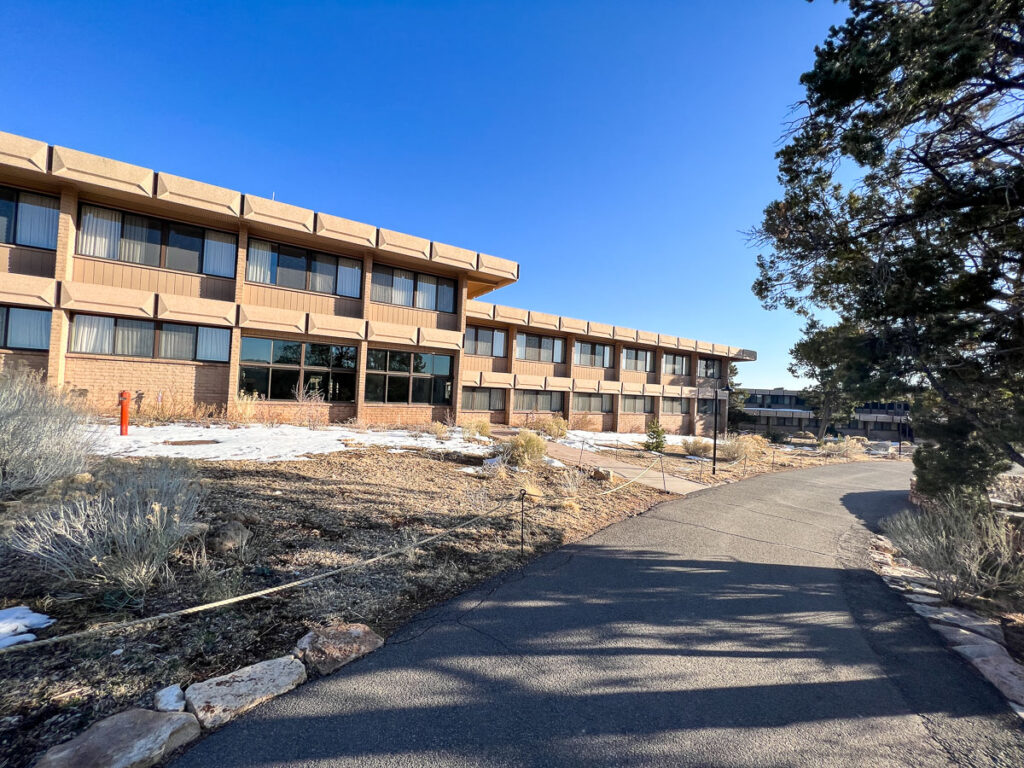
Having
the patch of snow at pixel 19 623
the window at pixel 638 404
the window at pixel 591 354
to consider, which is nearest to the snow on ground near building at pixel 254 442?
the patch of snow at pixel 19 623

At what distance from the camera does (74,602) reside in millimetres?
3688

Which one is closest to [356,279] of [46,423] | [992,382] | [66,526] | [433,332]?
[433,332]

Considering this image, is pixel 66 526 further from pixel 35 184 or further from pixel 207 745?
pixel 35 184

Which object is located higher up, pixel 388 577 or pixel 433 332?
pixel 433 332

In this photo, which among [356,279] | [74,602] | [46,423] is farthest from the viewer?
[356,279]

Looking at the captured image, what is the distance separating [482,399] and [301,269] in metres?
11.4

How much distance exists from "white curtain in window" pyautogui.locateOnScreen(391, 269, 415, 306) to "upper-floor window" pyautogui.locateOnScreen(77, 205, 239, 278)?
5857mm

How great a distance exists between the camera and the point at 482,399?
25375mm

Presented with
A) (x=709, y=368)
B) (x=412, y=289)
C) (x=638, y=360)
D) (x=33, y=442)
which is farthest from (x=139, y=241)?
(x=709, y=368)

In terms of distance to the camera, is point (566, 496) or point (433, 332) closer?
point (566, 496)

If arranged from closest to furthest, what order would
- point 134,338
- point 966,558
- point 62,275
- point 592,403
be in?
1. point 966,558
2. point 62,275
3. point 134,338
4. point 592,403

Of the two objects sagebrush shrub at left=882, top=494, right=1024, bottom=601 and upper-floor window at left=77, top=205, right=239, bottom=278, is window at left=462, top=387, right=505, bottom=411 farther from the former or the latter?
sagebrush shrub at left=882, top=494, right=1024, bottom=601

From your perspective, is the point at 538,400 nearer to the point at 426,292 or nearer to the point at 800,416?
the point at 426,292

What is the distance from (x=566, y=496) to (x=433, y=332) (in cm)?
1249
